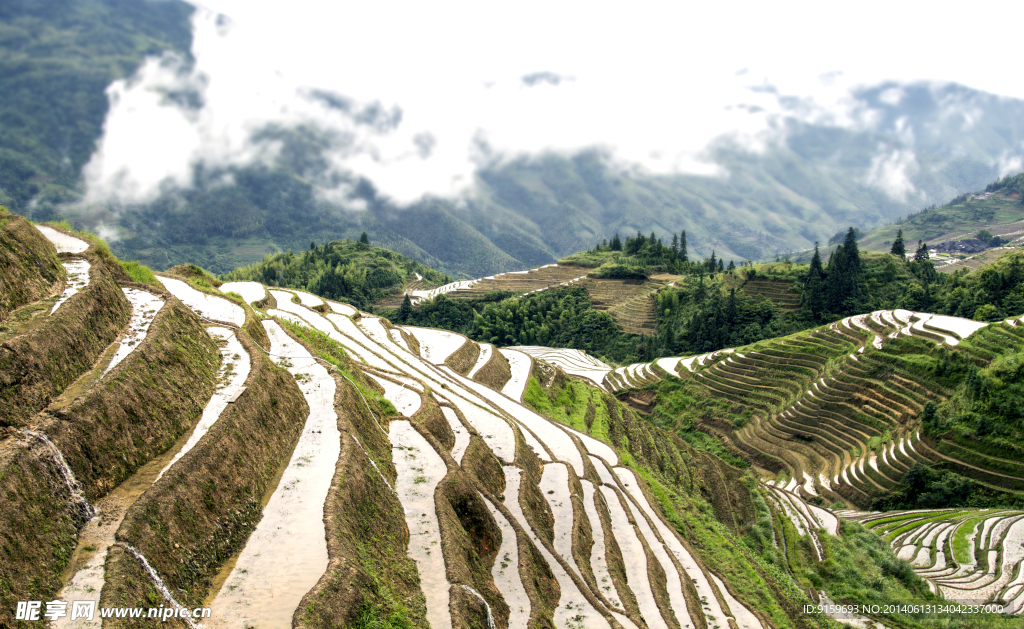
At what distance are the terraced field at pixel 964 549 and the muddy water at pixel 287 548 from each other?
2155cm

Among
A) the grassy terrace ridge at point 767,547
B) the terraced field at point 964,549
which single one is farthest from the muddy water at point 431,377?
the terraced field at point 964,549

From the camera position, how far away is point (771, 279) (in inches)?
2601

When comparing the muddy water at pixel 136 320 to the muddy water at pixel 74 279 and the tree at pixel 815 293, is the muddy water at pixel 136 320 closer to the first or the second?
the muddy water at pixel 74 279

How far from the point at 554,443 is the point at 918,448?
2123 centimetres

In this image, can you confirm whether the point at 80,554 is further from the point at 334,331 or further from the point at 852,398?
the point at 852,398

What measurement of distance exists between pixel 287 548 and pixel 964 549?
25761mm

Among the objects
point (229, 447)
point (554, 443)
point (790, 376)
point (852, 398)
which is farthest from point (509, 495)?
point (790, 376)

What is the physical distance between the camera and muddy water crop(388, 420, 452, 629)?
10.8 m

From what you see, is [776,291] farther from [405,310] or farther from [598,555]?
[598,555]

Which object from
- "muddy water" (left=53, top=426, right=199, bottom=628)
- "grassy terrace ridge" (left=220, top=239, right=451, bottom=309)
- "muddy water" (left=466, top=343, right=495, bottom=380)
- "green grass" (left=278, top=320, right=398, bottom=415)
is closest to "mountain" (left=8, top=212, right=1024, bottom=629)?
"muddy water" (left=53, top=426, right=199, bottom=628)

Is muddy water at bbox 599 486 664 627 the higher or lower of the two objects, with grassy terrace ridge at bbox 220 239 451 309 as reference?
higher

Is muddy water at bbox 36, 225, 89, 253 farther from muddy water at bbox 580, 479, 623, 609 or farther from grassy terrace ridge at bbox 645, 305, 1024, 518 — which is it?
grassy terrace ridge at bbox 645, 305, 1024, 518

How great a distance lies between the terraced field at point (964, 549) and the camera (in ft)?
67.5

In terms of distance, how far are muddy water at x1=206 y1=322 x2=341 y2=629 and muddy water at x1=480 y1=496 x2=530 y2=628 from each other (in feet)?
13.8
